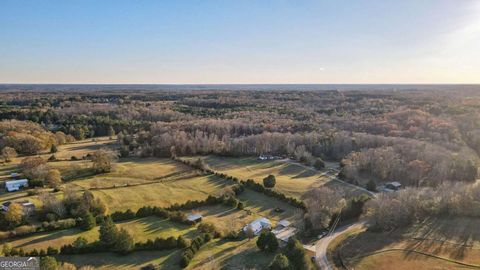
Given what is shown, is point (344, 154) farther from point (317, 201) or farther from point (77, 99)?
point (77, 99)

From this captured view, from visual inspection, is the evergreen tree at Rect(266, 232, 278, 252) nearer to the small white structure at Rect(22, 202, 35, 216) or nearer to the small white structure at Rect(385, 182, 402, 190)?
the small white structure at Rect(22, 202, 35, 216)

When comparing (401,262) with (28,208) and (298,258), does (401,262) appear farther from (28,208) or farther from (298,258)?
(28,208)

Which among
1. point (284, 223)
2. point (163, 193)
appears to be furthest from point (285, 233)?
point (163, 193)

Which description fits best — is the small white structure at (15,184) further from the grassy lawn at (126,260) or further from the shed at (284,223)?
the shed at (284,223)

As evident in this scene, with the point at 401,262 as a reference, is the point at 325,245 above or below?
below

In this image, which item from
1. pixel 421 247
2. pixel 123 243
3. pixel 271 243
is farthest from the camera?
pixel 421 247

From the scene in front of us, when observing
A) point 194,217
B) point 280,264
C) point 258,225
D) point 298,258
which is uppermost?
point 280,264

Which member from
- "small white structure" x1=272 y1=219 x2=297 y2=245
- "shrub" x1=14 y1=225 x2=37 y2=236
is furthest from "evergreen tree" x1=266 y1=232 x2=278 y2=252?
"shrub" x1=14 y1=225 x2=37 y2=236
